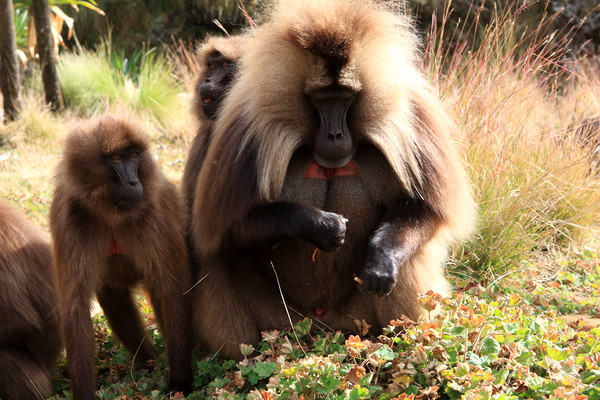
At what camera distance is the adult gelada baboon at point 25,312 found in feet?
12.4

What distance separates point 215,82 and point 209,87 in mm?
63

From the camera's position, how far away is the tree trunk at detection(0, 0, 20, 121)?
972 centimetres

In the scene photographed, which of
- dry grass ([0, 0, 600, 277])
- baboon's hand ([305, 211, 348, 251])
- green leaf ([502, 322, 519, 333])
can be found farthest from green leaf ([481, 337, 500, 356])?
dry grass ([0, 0, 600, 277])

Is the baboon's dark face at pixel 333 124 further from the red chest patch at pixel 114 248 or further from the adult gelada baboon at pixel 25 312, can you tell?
the adult gelada baboon at pixel 25 312

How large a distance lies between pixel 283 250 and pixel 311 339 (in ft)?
1.56

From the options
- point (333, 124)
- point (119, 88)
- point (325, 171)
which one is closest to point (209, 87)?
point (325, 171)

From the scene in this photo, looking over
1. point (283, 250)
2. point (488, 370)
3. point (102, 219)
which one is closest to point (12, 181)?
point (102, 219)

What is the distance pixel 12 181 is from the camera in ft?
26.6

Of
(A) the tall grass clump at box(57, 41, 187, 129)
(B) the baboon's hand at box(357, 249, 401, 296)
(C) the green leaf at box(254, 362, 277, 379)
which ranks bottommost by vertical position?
(A) the tall grass clump at box(57, 41, 187, 129)

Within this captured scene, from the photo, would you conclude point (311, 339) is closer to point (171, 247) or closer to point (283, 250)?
point (283, 250)

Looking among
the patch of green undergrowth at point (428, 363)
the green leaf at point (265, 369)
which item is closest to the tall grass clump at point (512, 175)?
the patch of green undergrowth at point (428, 363)

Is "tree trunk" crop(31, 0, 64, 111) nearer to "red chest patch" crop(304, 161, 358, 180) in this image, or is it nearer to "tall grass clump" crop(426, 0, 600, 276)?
"tall grass clump" crop(426, 0, 600, 276)

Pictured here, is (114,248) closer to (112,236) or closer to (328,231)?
(112,236)

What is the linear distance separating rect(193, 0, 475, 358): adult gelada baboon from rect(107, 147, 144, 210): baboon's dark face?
319 mm
